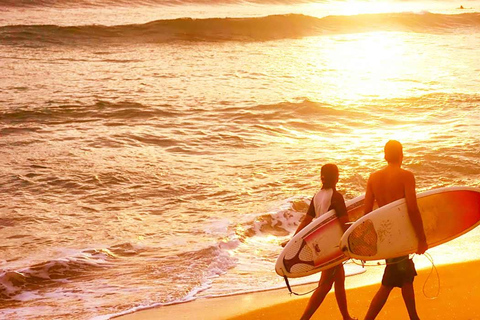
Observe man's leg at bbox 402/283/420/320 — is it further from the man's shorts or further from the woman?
the woman

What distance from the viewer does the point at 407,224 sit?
5.77 m

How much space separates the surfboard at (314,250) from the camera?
5.96m

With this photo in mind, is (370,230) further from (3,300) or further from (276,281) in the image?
(3,300)

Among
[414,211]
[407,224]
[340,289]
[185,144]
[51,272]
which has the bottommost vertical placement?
[51,272]

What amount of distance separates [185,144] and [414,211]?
900 cm

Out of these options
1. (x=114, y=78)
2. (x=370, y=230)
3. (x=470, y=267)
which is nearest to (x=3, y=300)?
(x=370, y=230)

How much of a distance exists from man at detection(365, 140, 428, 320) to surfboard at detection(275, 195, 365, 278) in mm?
322

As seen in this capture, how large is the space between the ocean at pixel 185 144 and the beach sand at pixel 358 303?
0.26 meters

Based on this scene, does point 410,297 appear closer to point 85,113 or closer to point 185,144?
point 185,144

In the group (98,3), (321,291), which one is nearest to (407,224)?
(321,291)

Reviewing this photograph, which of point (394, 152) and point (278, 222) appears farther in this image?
point (278, 222)

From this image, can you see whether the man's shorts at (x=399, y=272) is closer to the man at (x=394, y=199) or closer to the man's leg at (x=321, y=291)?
the man at (x=394, y=199)

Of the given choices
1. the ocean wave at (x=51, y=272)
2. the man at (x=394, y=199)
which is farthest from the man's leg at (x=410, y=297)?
the ocean wave at (x=51, y=272)

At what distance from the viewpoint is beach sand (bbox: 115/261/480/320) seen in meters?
6.57
